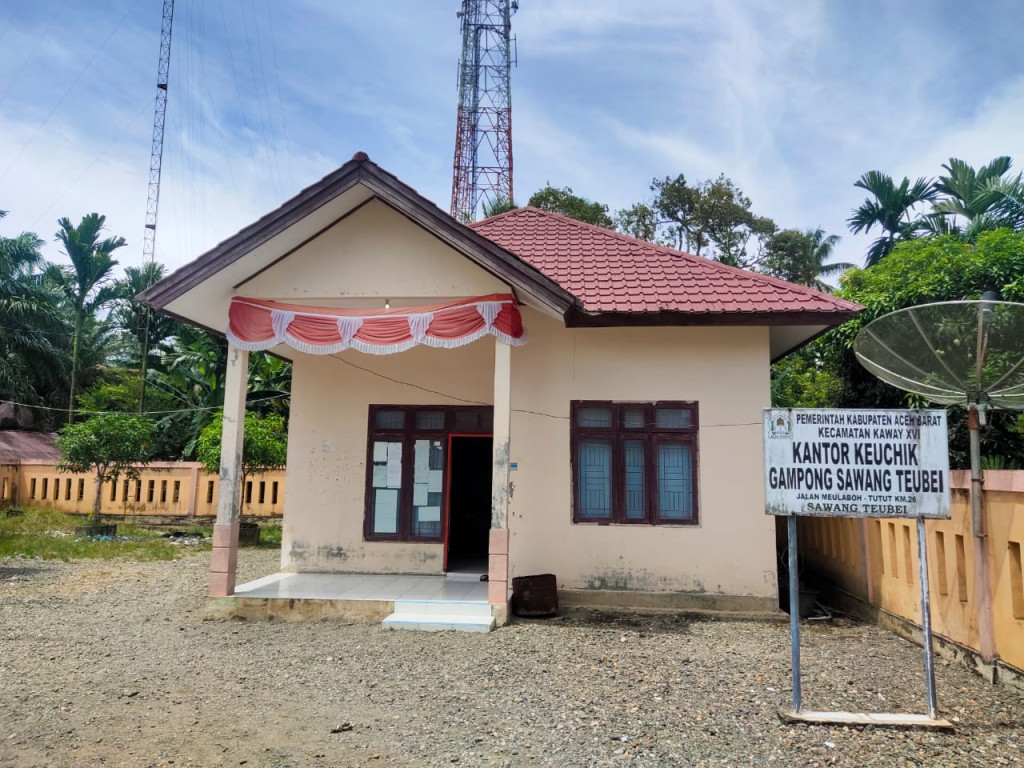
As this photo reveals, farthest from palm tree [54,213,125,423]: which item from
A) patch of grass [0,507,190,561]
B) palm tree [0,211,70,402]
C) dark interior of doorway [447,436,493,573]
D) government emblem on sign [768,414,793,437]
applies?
government emblem on sign [768,414,793,437]

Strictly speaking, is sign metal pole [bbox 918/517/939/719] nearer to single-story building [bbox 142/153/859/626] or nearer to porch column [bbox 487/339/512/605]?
single-story building [bbox 142/153/859/626]

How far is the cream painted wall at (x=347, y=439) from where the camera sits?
9242 mm

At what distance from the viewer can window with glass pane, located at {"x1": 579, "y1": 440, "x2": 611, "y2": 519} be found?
8367mm

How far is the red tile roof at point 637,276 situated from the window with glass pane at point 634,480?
169 cm

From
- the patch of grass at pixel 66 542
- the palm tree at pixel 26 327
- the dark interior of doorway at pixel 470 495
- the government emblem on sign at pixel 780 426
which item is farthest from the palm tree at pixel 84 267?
the government emblem on sign at pixel 780 426

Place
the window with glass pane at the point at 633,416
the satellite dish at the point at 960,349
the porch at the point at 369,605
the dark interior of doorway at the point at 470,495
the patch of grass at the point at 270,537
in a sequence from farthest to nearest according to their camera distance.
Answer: the patch of grass at the point at 270,537, the dark interior of doorway at the point at 470,495, the window with glass pane at the point at 633,416, the porch at the point at 369,605, the satellite dish at the point at 960,349

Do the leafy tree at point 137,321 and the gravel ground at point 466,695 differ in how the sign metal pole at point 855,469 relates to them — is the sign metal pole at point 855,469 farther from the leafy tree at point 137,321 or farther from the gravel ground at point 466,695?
the leafy tree at point 137,321

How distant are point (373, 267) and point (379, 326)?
2.67ft

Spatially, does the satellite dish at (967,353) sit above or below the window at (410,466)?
above

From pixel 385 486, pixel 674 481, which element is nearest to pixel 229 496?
pixel 385 486

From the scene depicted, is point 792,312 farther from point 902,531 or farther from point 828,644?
point 828,644

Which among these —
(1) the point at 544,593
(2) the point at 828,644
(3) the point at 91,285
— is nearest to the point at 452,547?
(1) the point at 544,593

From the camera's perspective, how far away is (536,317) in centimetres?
870

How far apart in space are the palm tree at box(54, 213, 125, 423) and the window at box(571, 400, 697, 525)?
23.0 m
